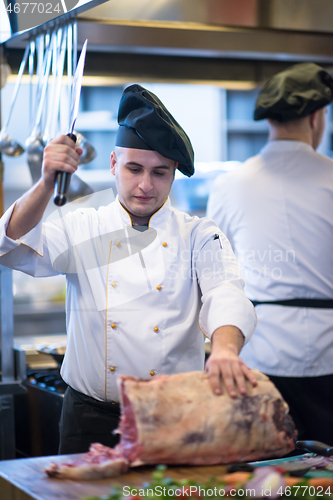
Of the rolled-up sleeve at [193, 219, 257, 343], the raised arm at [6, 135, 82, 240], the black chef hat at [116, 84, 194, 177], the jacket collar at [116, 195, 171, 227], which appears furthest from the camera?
the jacket collar at [116, 195, 171, 227]

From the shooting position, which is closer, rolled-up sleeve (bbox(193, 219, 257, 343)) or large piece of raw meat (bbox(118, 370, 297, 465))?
large piece of raw meat (bbox(118, 370, 297, 465))

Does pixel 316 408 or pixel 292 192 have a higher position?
pixel 292 192

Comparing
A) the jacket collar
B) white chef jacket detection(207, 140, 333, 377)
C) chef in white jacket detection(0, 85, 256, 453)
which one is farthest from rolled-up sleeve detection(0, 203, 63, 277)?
white chef jacket detection(207, 140, 333, 377)

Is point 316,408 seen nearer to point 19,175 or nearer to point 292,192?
point 292,192

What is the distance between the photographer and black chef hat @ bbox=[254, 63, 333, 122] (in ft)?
6.79

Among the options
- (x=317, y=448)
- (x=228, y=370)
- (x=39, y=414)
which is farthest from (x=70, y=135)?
(x=39, y=414)

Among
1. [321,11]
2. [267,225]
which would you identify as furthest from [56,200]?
[321,11]

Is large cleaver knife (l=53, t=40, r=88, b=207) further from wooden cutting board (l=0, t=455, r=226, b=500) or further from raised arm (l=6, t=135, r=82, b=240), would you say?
wooden cutting board (l=0, t=455, r=226, b=500)

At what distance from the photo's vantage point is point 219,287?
4.56 feet

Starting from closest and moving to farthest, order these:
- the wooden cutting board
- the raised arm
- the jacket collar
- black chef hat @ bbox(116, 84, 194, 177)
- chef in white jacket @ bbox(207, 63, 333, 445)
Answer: the wooden cutting board < the raised arm < black chef hat @ bbox(116, 84, 194, 177) < the jacket collar < chef in white jacket @ bbox(207, 63, 333, 445)

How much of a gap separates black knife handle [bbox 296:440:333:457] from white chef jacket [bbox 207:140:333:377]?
2.46 ft

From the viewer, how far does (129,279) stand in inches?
59.3

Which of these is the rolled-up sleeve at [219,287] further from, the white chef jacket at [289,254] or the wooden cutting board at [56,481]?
the white chef jacket at [289,254]

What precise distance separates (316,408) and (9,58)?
182cm
